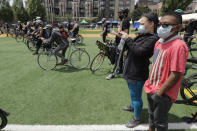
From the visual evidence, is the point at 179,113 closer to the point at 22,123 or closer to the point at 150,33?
the point at 150,33

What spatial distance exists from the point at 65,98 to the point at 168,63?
112 inches

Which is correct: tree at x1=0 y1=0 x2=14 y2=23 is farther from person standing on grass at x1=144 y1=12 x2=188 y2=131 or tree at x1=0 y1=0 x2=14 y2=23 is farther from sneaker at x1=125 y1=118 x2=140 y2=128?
person standing on grass at x1=144 y1=12 x2=188 y2=131

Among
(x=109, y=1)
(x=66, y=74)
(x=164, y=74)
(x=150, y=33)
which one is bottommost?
(x=66, y=74)

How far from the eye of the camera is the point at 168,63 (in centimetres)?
174

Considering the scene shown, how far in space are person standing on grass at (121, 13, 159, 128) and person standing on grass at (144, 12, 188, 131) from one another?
1.02 feet

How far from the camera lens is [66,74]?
18.6ft

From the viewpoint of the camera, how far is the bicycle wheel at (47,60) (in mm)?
6164

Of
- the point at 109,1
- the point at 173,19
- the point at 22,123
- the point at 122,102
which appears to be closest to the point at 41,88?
the point at 22,123

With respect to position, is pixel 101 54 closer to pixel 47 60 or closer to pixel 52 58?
pixel 52 58

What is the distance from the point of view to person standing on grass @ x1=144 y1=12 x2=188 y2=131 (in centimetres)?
163

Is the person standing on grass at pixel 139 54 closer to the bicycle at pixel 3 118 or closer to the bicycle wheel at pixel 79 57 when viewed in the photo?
the bicycle at pixel 3 118

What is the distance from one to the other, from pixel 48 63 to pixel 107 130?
4.37 metres

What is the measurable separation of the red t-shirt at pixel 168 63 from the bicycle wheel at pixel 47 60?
485 cm

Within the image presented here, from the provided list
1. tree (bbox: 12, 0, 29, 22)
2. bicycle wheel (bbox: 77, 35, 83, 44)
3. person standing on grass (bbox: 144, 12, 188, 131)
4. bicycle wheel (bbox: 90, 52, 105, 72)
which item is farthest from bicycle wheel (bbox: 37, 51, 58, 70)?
tree (bbox: 12, 0, 29, 22)
